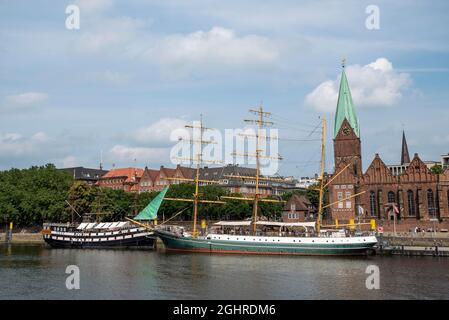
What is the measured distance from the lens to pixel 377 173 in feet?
347

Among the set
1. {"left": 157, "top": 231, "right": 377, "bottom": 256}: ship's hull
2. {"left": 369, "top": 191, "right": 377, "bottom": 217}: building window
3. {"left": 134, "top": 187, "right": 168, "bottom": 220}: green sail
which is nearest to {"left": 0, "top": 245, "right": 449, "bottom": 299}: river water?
{"left": 157, "top": 231, "right": 377, "bottom": 256}: ship's hull

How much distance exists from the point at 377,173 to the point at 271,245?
1601 inches

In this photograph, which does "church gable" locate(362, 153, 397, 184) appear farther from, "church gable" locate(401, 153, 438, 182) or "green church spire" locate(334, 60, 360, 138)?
"green church spire" locate(334, 60, 360, 138)

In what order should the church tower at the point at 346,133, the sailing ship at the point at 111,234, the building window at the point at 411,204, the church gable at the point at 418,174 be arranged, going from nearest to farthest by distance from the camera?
1. the sailing ship at the point at 111,234
2. the church gable at the point at 418,174
3. the building window at the point at 411,204
4. the church tower at the point at 346,133

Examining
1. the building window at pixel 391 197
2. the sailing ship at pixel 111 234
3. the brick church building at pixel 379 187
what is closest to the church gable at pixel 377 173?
the brick church building at pixel 379 187

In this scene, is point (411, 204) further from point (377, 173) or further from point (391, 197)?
point (377, 173)

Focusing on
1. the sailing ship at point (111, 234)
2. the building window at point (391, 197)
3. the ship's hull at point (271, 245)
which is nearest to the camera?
the ship's hull at point (271, 245)

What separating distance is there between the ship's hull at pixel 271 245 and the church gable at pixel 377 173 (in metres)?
34.6

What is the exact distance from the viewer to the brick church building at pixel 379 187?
321 feet

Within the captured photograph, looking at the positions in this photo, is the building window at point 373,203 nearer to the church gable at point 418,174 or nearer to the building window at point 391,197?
the building window at point 391,197

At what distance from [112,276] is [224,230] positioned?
33281 millimetres

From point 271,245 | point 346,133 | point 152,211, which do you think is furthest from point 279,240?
point 346,133

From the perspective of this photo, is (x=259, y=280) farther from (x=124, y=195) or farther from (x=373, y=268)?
(x=124, y=195)
